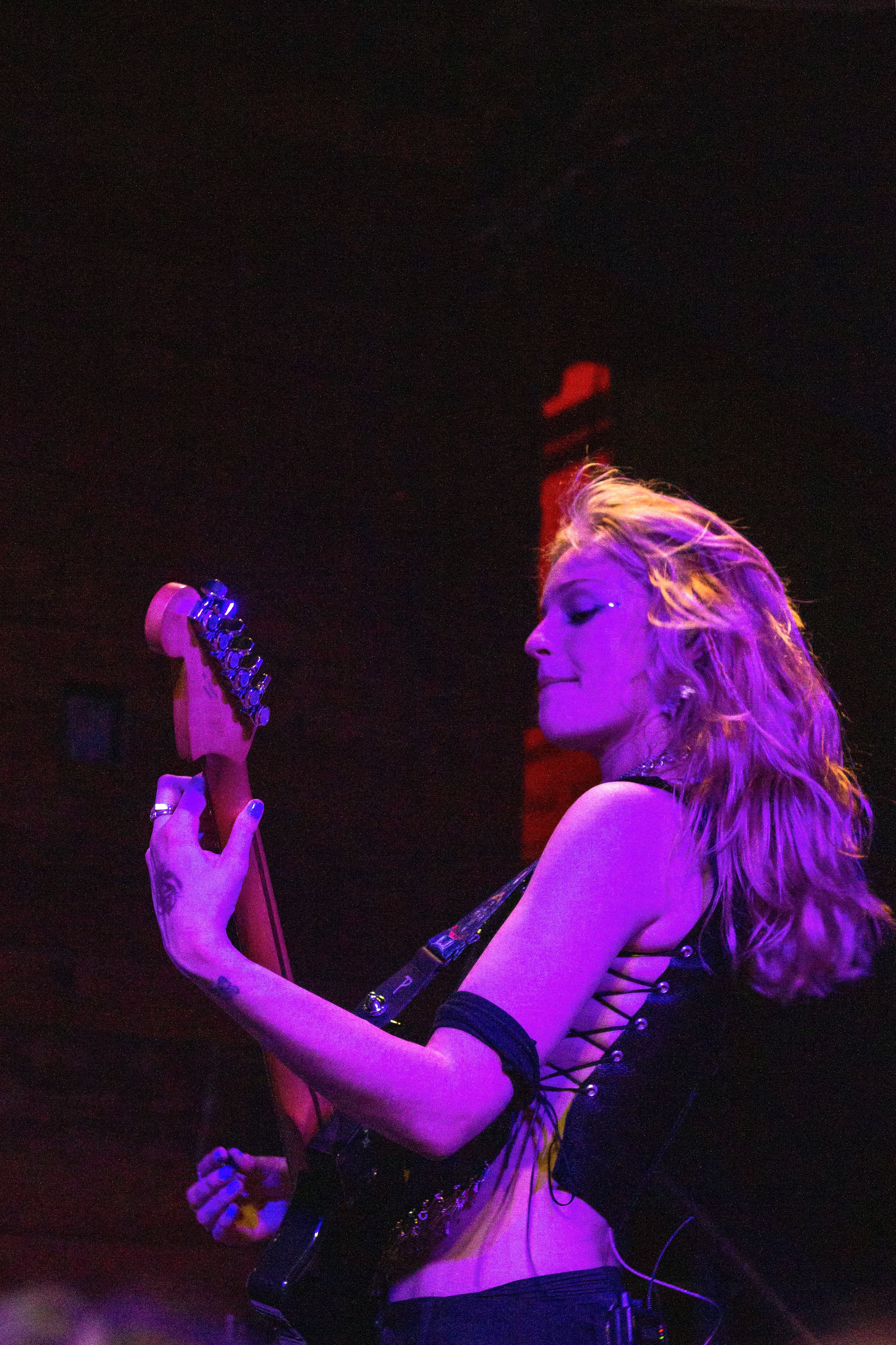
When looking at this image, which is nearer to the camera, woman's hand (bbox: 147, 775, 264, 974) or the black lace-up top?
woman's hand (bbox: 147, 775, 264, 974)

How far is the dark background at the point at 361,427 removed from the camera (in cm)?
Result: 269

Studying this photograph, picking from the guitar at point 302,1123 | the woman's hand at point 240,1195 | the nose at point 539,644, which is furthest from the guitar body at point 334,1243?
the nose at point 539,644

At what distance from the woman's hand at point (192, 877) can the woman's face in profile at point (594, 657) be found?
1.76 ft

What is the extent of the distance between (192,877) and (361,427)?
7.76 ft

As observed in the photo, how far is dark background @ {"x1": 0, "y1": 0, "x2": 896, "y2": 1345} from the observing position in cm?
269

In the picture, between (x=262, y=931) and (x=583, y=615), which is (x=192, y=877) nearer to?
A: (x=262, y=931)

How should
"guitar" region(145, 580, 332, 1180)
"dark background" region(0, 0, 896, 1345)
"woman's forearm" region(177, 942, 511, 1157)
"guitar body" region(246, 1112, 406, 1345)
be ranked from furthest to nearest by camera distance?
"dark background" region(0, 0, 896, 1345) → "guitar" region(145, 580, 332, 1180) → "guitar body" region(246, 1112, 406, 1345) → "woman's forearm" region(177, 942, 511, 1157)

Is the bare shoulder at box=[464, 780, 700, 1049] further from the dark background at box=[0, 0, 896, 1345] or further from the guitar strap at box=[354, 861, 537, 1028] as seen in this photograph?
the dark background at box=[0, 0, 896, 1345]

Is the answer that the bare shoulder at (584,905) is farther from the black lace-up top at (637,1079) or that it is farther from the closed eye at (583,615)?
the closed eye at (583,615)

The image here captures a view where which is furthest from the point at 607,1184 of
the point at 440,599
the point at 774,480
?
the point at 774,480

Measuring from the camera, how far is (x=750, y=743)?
1.35m

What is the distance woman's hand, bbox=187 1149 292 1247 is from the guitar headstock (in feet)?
2.07

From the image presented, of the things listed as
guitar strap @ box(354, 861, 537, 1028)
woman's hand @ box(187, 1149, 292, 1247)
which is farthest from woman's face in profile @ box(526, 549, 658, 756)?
woman's hand @ box(187, 1149, 292, 1247)

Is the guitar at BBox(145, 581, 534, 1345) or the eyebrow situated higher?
the eyebrow
